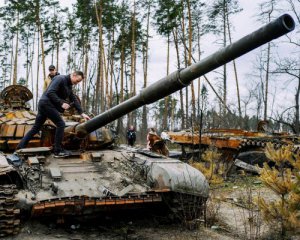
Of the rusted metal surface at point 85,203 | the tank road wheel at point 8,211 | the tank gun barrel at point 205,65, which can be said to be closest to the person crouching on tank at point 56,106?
the tank gun barrel at point 205,65

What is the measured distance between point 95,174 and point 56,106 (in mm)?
1451

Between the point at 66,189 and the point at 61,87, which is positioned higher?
the point at 61,87

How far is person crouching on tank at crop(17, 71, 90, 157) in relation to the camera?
7617mm

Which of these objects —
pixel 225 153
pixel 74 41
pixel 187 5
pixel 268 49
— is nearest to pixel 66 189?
pixel 225 153

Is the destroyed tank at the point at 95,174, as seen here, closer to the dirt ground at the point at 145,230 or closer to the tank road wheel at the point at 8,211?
the tank road wheel at the point at 8,211

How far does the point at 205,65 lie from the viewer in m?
4.80

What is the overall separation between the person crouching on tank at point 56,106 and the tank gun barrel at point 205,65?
95 centimetres

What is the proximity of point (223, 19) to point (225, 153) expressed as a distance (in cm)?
1555

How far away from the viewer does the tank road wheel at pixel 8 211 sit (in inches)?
227

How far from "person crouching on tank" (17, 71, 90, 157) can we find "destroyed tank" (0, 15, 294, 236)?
0.27 meters

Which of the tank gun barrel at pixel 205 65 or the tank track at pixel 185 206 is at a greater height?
the tank gun barrel at pixel 205 65

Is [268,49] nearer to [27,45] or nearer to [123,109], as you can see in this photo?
[27,45]

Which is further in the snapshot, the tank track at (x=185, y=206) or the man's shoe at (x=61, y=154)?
the man's shoe at (x=61, y=154)

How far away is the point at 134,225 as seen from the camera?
750 centimetres
